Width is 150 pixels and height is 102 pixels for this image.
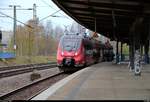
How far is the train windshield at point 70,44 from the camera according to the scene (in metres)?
34.8

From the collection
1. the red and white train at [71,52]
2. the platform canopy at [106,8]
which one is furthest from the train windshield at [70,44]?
the platform canopy at [106,8]

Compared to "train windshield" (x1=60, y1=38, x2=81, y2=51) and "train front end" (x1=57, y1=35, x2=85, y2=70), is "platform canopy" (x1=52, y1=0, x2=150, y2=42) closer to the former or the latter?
"train windshield" (x1=60, y1=38, x2=81, y2=51)

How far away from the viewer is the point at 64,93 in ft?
47.1

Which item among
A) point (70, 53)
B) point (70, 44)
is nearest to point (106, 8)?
point (70, 44)

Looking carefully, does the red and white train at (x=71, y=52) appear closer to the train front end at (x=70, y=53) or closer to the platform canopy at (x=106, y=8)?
the train front end at (x=70, y=53)

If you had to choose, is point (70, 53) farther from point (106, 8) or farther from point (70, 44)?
point (106, 8)

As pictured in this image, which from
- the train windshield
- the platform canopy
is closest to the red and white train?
the train windshield

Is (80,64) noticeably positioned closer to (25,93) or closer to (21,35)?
(25,93)

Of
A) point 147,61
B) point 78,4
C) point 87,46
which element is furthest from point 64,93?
point 147,61

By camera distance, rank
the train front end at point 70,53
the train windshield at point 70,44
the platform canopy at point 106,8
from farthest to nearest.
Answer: the train windshield at point 70,44
the train front end at point 70,53
the platform canopy at point 106,8

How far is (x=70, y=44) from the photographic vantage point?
3491 centimetres

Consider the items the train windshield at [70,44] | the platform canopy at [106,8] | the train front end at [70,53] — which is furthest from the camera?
the train windshield at [70,44]

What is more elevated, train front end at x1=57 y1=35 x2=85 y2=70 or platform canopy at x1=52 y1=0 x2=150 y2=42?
platform canopy at x1=52 y1=0 x2=150 y2=42

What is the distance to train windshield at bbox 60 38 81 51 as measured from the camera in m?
34.8
